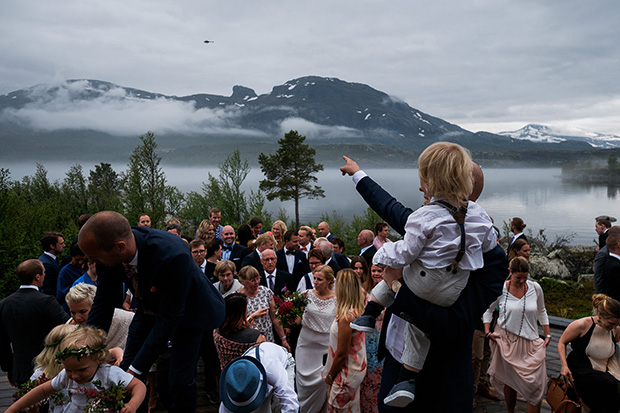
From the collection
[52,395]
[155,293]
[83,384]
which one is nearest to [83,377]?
[83,384]

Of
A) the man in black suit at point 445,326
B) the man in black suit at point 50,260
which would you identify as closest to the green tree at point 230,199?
the man in black suit at point 50,260

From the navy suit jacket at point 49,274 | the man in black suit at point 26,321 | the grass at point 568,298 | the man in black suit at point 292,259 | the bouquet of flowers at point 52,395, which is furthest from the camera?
the grass at point 568,298

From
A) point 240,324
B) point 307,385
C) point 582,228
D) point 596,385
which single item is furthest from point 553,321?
point 582,228

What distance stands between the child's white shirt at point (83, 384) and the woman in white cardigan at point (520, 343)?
462cm

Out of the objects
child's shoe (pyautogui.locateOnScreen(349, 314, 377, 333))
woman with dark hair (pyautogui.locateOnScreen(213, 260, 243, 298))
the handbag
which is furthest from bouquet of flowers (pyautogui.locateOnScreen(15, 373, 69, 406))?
the handbag

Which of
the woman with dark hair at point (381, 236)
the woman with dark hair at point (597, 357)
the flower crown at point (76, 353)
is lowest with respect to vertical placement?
the woman with dark hair at point (597, 357)

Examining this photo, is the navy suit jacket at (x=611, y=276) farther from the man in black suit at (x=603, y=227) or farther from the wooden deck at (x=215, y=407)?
the man in black suit at (x=603, y=227)

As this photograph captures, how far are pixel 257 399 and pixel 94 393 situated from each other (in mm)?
1120

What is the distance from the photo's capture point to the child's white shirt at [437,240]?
6.49ft

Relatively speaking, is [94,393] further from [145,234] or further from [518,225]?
[518,225]

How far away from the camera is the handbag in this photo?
4.88 metres

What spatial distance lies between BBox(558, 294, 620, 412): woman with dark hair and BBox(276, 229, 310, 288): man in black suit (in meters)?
4.44

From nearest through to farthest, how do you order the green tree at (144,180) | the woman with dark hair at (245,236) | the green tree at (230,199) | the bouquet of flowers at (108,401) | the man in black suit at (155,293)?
the man in black suit at (155,293) → the bouquet of flowers at (108,401) → the woman with dark hair at (245,236) → the green tree at (144,180) → the green tree at (230,199)

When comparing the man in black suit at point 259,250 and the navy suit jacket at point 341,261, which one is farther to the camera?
the navy suit jacket at point 341,261
